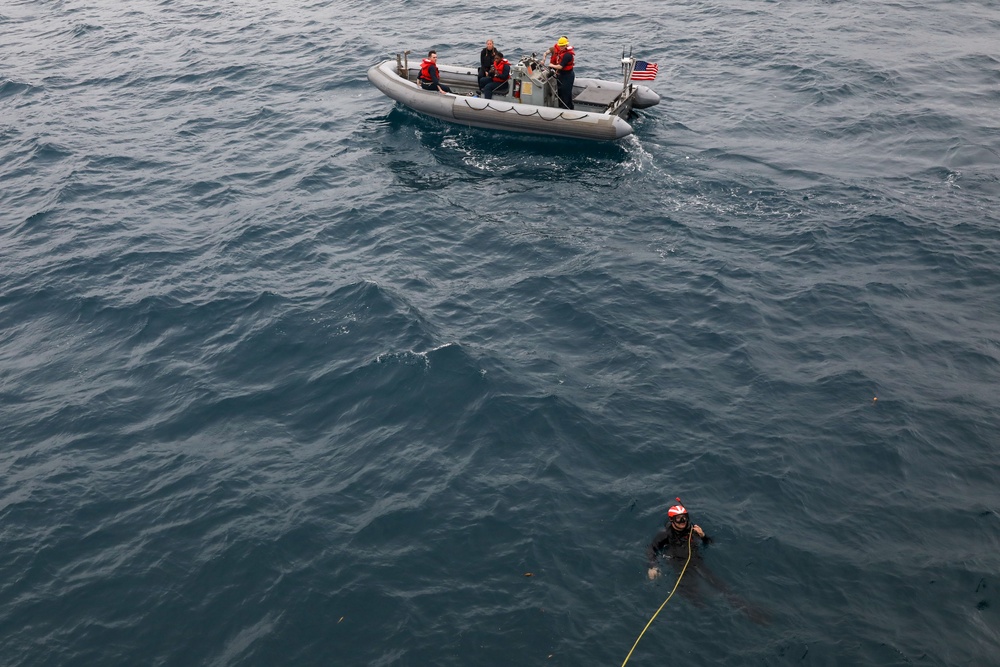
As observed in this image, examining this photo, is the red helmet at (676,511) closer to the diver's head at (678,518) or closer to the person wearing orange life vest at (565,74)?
the diver's head at (678,518)

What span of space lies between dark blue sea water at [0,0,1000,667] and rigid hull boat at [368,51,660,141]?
31.0 inches

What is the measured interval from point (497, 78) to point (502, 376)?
13.8 metres

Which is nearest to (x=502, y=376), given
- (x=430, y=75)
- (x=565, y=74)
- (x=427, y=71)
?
(x=565, y=74)

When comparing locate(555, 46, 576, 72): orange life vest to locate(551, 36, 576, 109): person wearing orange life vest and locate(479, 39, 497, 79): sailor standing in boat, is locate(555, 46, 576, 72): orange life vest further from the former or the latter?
locate(479, 39, 497, 79): sailor standing in boat

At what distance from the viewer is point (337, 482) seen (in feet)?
50.9

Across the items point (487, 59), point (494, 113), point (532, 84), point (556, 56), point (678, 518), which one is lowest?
point (678, 518)

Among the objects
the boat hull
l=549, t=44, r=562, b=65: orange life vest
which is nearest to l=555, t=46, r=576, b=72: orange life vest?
l=549, t=44, r=562, b=65: orange life vest

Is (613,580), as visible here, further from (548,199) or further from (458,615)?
(548,199)

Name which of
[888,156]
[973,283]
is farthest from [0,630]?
[888,156]

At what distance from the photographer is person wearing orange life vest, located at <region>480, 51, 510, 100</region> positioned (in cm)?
2747

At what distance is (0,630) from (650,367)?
13.1 metres

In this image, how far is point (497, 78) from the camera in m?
27.6

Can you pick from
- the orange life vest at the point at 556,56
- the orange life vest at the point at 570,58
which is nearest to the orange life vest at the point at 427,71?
the orange life vest at the point at 556,56

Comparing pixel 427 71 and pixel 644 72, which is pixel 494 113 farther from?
pixel 644 72
